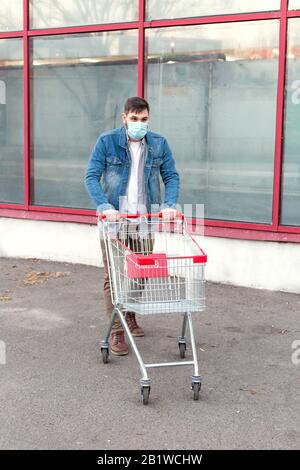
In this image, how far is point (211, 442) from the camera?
13.2 feet

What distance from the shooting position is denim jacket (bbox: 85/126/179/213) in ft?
17.8

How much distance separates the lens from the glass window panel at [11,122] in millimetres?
9508

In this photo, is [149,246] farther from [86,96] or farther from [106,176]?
[86,96]

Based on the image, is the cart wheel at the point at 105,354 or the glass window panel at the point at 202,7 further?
the glass window panel at the point at 202,7

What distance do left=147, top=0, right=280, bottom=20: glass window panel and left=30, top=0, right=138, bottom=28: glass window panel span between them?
29cm

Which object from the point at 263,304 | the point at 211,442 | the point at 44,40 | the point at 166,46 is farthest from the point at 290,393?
the point at 44,40

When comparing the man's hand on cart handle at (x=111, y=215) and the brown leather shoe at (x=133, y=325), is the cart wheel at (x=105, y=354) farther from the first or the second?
the man's hand on cart handle at (x=111, y=215)

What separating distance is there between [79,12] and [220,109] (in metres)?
2.27

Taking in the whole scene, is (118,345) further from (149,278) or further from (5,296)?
(5,296)

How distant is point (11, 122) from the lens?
967cm

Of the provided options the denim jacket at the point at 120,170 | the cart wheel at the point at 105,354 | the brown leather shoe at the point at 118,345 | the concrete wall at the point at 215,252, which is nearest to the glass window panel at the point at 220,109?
the concrete wall at the point at 215,252

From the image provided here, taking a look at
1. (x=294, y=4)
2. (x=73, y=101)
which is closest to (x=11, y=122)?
(x=73, y=101)

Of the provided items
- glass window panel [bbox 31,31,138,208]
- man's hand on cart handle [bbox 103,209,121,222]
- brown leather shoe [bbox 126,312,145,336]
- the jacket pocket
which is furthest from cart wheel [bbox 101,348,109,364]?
glass window panel [bbox 31,31,138,208]

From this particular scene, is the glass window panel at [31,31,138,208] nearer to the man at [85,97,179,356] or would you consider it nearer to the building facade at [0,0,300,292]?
the building facade at [0,0,300,292]
